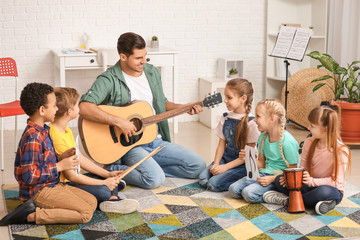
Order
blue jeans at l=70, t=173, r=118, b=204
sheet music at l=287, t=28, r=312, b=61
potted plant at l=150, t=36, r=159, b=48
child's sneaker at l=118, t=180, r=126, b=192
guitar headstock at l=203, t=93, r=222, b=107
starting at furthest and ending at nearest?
potted plant at l=150, t=36, r=159, b=48 < sheet music at l=287, t=28, r=312, b=61 < guitar headstock at l=203, t=93, r=222, b=107 < child's sneaker at l=118, t=180, r=126, b=192 < blue jeans at l=70, t=173, r=118, b=204

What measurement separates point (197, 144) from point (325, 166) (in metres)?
1.81

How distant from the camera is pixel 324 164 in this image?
10.7ft

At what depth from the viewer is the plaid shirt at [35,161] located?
9.80 feet

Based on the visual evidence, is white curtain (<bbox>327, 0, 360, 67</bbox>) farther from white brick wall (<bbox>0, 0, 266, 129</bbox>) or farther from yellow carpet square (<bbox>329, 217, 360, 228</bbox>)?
yellow carpet square (<bbox>329, 217, 360, 228</bbox>)

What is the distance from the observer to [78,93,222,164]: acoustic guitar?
3623 millimetres

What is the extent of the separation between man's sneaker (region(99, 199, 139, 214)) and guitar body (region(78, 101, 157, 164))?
454 millimetres

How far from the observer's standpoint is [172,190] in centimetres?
365

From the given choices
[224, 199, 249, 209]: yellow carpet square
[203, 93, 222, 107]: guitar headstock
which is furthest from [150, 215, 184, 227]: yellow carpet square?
[203, 93, 222, 107]: guitar headstock

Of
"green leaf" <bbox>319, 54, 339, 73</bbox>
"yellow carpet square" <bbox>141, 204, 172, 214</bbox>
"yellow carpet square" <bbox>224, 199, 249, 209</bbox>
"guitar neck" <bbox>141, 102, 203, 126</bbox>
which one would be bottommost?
"yellow carpet square" <bbox>141, 204, 172, 214</bbox>

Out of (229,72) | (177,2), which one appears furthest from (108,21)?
(229,72)

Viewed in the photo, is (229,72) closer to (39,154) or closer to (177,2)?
(177,2)

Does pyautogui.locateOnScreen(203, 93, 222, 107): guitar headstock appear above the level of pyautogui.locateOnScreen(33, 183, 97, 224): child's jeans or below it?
above

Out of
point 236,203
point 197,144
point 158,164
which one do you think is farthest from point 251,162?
point 197,144

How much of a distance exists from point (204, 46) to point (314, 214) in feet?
9.74
